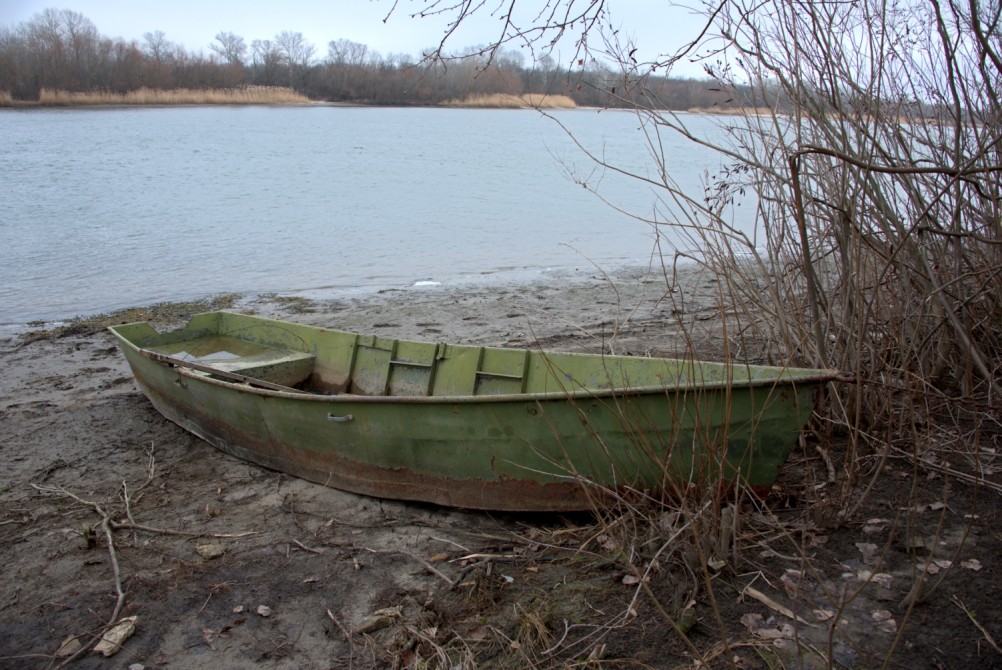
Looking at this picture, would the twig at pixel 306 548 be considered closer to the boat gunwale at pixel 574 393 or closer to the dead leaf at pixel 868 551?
the boat gunwale at pixel 574 393

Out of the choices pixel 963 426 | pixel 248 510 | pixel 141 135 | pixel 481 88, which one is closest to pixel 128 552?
pixel 248 510

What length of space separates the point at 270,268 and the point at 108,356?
5.04 metres

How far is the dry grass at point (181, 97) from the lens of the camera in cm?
4139

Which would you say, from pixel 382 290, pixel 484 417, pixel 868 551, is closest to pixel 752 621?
pixel 868 551

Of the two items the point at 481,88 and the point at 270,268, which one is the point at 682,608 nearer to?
the point at 270,268

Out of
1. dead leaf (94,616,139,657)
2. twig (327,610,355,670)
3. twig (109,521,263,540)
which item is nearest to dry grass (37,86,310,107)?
twig (109,521,263,540)

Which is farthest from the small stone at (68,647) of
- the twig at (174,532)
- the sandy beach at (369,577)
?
the twig at (174,532)

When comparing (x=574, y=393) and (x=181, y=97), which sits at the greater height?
(x=181, y=97)

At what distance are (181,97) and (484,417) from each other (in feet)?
150

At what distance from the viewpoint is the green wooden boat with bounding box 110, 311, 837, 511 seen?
12.9 ft

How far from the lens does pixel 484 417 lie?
4.40m

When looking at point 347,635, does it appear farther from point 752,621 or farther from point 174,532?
point 752,621

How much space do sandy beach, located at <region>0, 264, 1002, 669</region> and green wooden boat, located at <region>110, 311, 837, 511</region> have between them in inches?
8.5

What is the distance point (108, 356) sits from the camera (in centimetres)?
821
